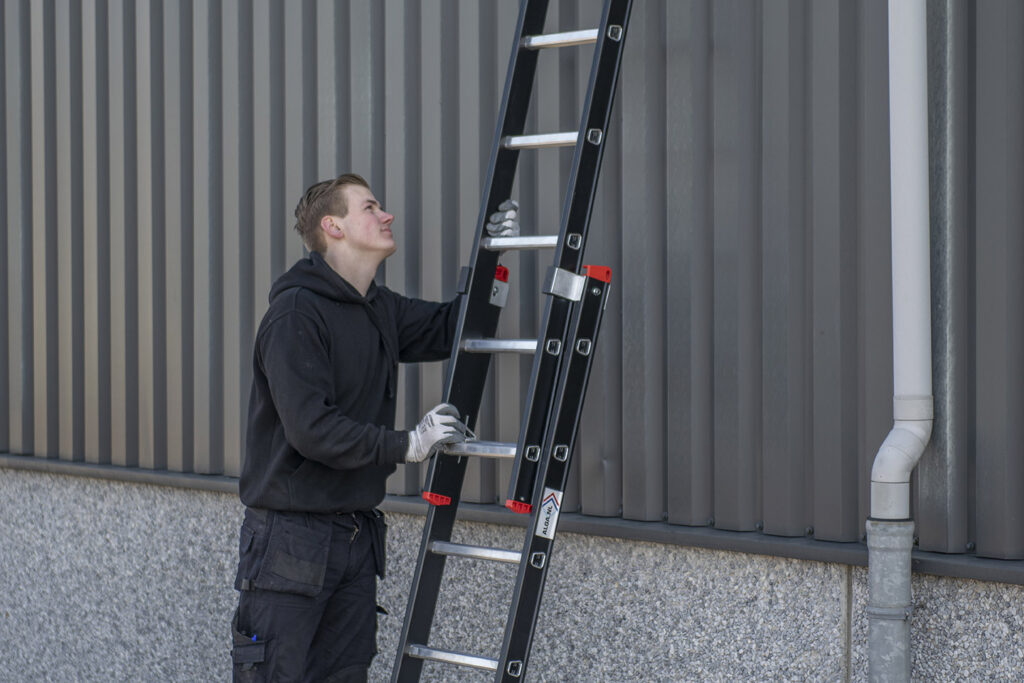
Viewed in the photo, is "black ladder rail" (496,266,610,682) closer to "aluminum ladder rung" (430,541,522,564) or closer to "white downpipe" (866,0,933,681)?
"aluminum ladder rung" (430,541,522,564)

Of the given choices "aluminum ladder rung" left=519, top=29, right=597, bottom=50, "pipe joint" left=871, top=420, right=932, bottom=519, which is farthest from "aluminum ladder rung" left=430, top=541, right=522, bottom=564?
"aluminum ladder rung" left=519, top=29, right=597, bottom=50

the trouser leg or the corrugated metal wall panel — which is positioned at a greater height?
the corrugated metal wall panel

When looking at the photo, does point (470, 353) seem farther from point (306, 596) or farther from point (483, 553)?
point (306, 596)

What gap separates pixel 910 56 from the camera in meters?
3.10

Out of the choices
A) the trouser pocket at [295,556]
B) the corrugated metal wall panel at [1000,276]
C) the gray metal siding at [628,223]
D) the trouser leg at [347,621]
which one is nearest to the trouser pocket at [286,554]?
the trouser pocket at [295,556]

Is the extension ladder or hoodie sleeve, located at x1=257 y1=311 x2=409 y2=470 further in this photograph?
hoodie sleeve, located at x1=257 y1=311 x2=409 y2=470

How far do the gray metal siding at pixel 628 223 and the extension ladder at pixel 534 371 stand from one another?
39 centimetres

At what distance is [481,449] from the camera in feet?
11.1

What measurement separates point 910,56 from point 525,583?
5.63 feet

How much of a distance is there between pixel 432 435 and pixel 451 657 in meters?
0.63

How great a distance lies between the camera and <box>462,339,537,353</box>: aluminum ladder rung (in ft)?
11.2

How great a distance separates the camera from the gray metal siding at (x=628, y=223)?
3.18 meters

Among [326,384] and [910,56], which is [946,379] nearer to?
[910,56]

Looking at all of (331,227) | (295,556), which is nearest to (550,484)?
(295,556)
